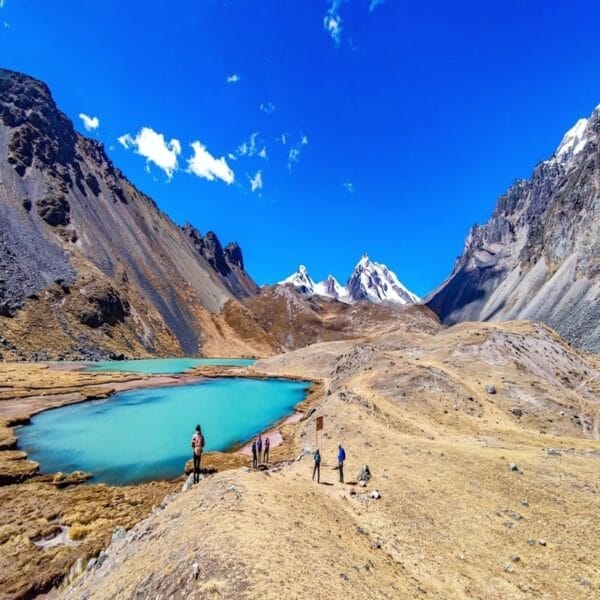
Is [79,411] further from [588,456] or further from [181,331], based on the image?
[181,331]

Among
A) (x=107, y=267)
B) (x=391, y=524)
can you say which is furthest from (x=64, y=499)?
(x=107, y=267)

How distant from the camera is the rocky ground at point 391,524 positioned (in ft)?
30.7

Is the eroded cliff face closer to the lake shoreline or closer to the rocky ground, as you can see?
Result: the lake shoreline

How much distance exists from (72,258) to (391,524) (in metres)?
135

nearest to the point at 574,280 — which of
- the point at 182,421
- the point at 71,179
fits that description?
the point at 182,421

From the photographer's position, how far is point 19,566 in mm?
14336

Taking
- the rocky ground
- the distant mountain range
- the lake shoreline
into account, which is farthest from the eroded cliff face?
the rocky ground

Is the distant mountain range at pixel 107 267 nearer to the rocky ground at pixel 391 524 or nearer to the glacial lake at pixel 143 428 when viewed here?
the glacial lake at pixel 143 428

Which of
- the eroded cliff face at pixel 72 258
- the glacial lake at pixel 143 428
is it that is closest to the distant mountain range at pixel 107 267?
the eroded cliff face at pixel 72 258

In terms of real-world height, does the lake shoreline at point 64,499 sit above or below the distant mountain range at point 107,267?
below

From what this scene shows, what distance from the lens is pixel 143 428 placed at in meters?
39.7

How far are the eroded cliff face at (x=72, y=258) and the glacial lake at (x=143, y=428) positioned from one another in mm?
50819

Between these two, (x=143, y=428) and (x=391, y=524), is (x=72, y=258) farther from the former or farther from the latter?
(x=391, y=524)

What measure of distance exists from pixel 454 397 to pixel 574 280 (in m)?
89.1
